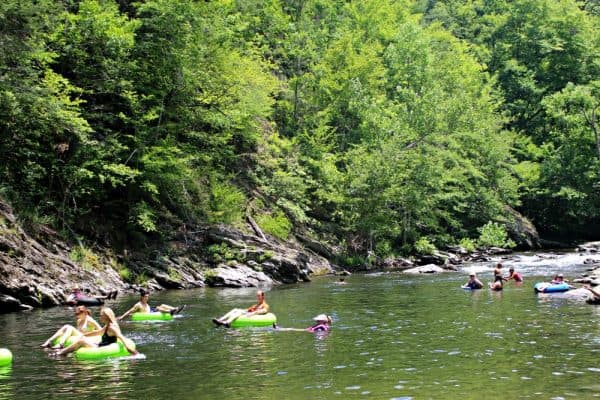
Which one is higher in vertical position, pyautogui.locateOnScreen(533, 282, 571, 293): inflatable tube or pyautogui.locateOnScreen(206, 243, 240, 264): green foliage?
pyautogui.locateOnScreen(206, 243, 240, 264): green foliage

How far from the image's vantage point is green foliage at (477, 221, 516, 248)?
147 ft

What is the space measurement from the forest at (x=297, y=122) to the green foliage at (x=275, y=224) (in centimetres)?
11

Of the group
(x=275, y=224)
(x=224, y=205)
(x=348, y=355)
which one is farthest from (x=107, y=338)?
(x=275, y=224)

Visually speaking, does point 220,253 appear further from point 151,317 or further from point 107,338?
point 107,338

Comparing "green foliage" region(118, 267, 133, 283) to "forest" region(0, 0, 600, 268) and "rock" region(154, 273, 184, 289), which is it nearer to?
"rock" region(154, 273, 184, 289)

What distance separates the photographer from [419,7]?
83.9 m

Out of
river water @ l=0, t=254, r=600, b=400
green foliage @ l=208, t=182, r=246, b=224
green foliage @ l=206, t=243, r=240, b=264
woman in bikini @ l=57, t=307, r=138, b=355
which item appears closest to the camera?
river water @ l=0, t=254, r=600, b=400

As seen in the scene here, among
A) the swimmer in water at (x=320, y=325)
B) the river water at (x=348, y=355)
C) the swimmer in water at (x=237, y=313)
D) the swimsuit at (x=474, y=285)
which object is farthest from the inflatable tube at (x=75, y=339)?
the swimsuit at (x=474, y=285)

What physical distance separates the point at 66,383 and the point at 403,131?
34424 millimetres

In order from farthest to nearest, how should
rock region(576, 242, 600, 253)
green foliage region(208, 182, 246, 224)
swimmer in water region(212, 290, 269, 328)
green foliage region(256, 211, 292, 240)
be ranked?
1. rock region(576, 242, 600, 253)
2. green foliage region(256, 211, 292, 240)
3. green foliage region(208, 182, 246, 224)
4. swimmer in water region(212, 290, 269, 328)

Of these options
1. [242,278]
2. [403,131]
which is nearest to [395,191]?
[403,131]

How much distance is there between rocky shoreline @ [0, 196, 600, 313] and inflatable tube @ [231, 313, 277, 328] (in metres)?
7.86

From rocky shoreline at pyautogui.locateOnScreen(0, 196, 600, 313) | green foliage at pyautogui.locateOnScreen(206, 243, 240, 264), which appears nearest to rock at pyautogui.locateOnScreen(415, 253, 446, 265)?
rocky shoreline at pyautogui.locateOnScreen(0, 196, 600, 313)

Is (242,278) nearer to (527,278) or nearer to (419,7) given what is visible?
(527,278)
